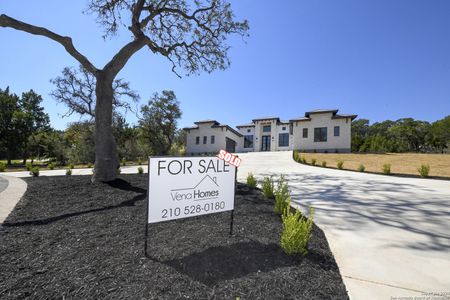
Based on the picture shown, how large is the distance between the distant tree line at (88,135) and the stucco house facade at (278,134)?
3874 mm

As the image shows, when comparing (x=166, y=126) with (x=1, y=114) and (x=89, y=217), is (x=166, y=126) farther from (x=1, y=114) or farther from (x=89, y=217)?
(x=1, y=114)

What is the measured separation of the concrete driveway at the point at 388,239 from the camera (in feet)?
7.73

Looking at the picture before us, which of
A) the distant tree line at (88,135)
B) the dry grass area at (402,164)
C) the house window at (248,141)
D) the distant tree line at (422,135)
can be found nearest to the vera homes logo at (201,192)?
the dry grass area at (402,164)

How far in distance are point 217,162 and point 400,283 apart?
8.46 feet

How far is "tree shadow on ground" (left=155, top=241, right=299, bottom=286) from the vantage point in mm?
2404

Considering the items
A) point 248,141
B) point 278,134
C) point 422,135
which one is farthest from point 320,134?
point 422,135

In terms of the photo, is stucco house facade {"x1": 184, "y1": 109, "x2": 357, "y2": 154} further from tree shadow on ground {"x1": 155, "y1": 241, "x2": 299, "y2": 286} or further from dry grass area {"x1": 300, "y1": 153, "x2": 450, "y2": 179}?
tree shadow on ground {"x1": 155, "y1": 241, "x2": 299, "y2": 286}

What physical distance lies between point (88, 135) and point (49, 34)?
67.4 ft

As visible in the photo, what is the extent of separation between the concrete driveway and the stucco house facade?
2156 cm

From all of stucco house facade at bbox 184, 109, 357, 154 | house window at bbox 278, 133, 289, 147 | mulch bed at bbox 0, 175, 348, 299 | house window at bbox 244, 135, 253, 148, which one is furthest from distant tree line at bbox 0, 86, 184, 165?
mulch bed at bbox 0, 175, 348, 299

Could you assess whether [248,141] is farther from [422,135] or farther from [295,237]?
[422,135]

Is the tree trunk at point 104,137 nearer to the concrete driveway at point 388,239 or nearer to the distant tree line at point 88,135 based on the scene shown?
the concrete driveway at point 388,239

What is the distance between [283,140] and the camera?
35781 millimetres

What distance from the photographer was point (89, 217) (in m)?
4.03
